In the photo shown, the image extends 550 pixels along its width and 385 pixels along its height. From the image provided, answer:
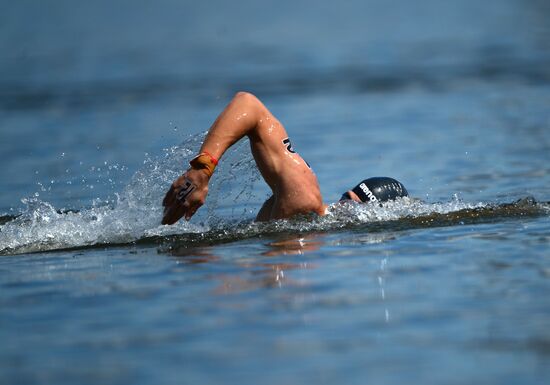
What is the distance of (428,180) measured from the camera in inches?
594

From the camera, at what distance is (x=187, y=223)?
36.7ft

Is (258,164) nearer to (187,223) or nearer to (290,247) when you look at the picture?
(290,247)

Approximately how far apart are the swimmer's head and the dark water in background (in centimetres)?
15

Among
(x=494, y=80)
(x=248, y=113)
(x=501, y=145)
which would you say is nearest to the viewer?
(x=248, y=113)

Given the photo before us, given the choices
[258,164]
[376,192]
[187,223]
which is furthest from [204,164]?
[376,192]

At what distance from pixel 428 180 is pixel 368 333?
7970 mm

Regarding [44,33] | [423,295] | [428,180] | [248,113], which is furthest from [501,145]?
[44,33]

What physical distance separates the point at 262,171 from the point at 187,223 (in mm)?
1045

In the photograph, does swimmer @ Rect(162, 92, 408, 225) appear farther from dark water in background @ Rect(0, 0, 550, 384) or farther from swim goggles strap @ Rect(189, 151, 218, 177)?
dark water in background @ Rect(0, 0, 550, 384)

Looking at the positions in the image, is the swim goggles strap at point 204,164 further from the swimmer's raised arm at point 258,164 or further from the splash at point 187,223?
the splash at point 187,223

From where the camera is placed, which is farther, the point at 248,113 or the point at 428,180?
the point at 428,180

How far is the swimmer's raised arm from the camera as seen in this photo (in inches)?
383

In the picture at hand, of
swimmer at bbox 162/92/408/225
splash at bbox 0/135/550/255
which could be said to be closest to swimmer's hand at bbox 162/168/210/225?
swimmer at bbox 162/92/408/225

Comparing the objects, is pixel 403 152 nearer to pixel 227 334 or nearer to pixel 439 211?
pixel 439 211
